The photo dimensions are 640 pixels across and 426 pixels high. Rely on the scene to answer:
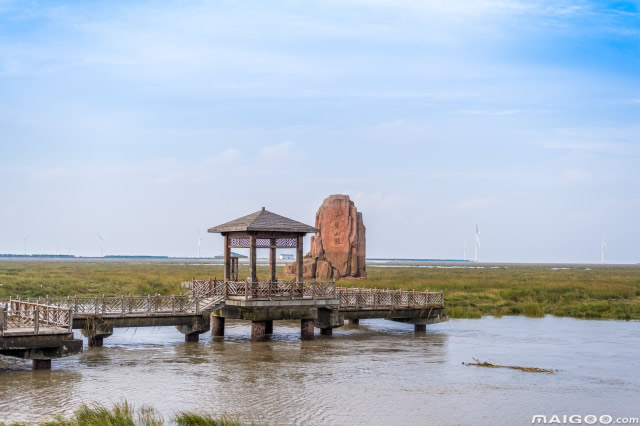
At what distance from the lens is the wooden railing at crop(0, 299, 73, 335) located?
21828 millimetres

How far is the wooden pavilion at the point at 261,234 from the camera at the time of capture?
30.3 m

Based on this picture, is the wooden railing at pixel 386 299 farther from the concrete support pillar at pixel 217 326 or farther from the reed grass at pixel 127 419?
the reed grass at pixel 127 419

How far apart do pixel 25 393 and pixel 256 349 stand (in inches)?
405

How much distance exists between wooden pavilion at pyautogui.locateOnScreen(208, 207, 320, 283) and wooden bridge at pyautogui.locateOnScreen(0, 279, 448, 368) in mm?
1108

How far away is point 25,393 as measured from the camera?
62.4 ft

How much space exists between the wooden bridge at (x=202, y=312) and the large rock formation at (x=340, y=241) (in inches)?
1217

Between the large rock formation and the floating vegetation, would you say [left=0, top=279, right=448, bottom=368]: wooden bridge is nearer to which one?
the floating vegetation

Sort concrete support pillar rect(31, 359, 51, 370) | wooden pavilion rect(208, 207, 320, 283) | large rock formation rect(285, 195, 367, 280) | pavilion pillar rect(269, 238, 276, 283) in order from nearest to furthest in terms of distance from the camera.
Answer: concrete support pillar rect(31, 359, 51, 370) < wooden pavilion rect(208, 207, 320, 283) < pavilion pillar rect(269, 238, 276, 283) < large rock formation rect(285, 195, 367, 280)

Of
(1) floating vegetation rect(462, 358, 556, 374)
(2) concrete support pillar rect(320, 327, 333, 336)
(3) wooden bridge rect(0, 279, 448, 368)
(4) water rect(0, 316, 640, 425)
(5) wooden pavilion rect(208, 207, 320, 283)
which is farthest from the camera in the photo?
(2) concrete support pillar rect(320, 327, 333, 336)

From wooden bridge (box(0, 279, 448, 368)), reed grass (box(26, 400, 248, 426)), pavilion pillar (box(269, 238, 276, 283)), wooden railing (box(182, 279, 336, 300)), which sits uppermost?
pavilion pillar (box(269, 238, 276, 283))

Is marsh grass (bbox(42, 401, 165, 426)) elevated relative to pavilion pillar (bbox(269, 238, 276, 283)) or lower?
lower

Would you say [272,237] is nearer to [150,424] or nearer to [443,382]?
[443,382]

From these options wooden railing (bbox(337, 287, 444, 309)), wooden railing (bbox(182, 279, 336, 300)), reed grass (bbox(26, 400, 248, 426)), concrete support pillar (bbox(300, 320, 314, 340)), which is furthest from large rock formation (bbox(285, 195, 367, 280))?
reed grass (bbox(26, 400, 248, 426))

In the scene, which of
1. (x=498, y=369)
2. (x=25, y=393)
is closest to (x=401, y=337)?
(x=498, y=369)
